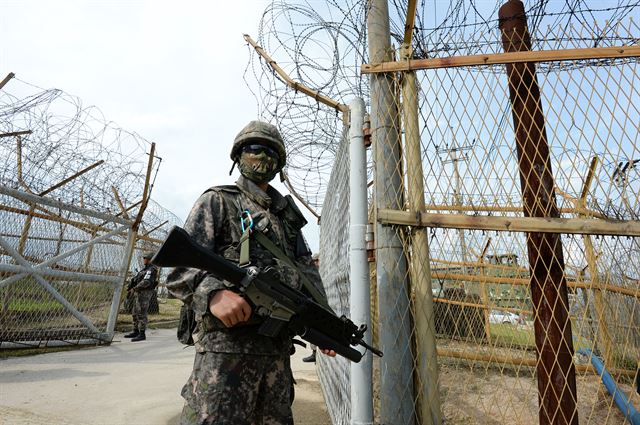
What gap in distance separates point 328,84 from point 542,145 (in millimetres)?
1818

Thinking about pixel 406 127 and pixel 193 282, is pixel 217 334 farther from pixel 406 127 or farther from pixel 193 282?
pixel 406 127

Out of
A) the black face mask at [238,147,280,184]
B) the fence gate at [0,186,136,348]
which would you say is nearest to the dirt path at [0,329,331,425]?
the fence gate at [0,186,136,348]

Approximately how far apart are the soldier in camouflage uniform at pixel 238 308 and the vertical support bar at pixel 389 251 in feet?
1.10

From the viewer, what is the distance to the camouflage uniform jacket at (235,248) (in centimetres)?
157

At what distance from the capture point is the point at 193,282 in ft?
5.12

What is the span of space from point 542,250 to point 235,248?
155 centimetres

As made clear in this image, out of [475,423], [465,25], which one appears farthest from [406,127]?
[475,423]

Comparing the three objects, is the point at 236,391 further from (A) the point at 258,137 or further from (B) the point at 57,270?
(B) the point at 57,270

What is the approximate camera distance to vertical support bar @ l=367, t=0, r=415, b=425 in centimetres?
180

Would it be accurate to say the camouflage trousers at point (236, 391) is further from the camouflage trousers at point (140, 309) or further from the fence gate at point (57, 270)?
the camouflage trousers at point (140, 309)

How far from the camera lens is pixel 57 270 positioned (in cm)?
525

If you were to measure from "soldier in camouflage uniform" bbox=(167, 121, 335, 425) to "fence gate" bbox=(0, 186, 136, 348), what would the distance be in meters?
4.23

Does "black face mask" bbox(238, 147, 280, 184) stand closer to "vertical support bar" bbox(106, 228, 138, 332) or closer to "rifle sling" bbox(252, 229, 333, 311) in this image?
"rifle sling" bbox(252, 229, 333, 311)

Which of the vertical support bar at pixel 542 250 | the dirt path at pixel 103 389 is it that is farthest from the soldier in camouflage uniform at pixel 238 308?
the dirt path at pixel 103 389
